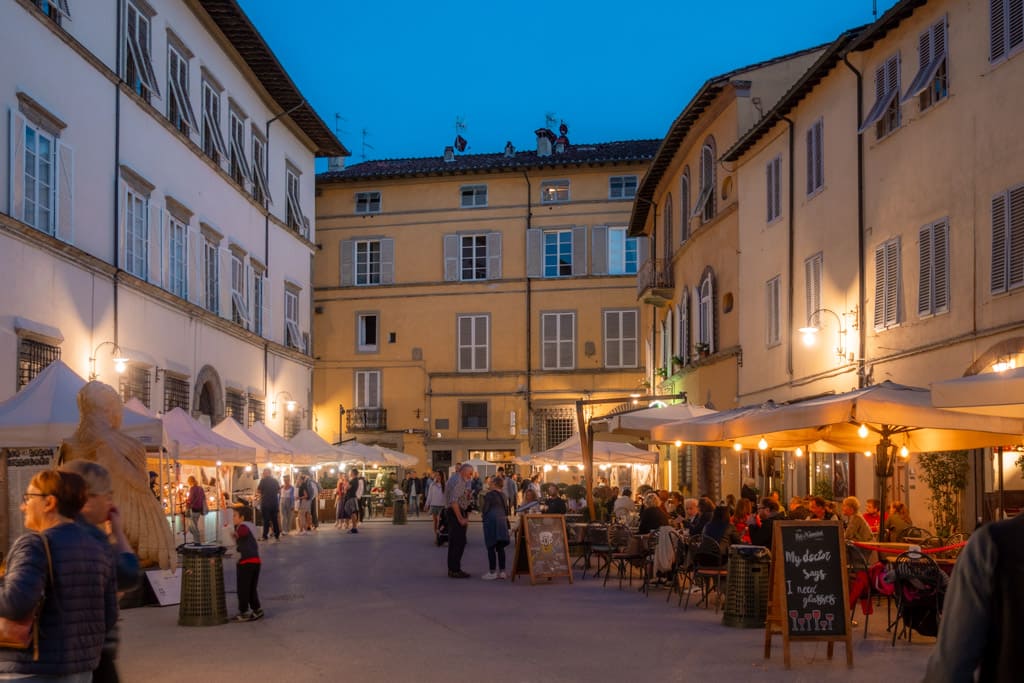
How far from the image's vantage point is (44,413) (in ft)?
47.8

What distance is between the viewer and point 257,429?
1092 inches

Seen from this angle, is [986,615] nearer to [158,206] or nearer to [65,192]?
[65,192]

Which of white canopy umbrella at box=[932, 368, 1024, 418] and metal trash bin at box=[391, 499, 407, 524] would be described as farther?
metal trash bin at box=[391, 499, 407, 524]

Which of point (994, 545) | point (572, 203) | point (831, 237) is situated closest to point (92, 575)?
point (994, 545)

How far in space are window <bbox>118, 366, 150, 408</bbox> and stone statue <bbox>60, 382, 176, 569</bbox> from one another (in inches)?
593

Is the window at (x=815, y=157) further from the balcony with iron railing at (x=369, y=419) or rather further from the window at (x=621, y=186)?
the balcony with iron railing at (x=369, y=419)

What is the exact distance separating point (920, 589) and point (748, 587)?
2.16 m

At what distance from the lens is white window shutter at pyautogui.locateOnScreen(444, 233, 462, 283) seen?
5444 cm

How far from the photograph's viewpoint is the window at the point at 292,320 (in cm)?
3781

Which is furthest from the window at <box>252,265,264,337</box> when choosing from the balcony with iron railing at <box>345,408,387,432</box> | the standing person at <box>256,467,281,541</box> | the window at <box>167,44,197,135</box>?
the balcony with iron railing at <box>345,408,387,432</box>

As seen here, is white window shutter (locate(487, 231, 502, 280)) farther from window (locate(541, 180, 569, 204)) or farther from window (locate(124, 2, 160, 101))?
window (locate(124, 2, 160, 101))

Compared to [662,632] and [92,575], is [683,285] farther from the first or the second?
[92,575]

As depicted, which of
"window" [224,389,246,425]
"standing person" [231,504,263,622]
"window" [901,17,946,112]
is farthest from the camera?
"window" [224,389,246,425]

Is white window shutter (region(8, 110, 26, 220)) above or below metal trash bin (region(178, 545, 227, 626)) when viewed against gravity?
above
